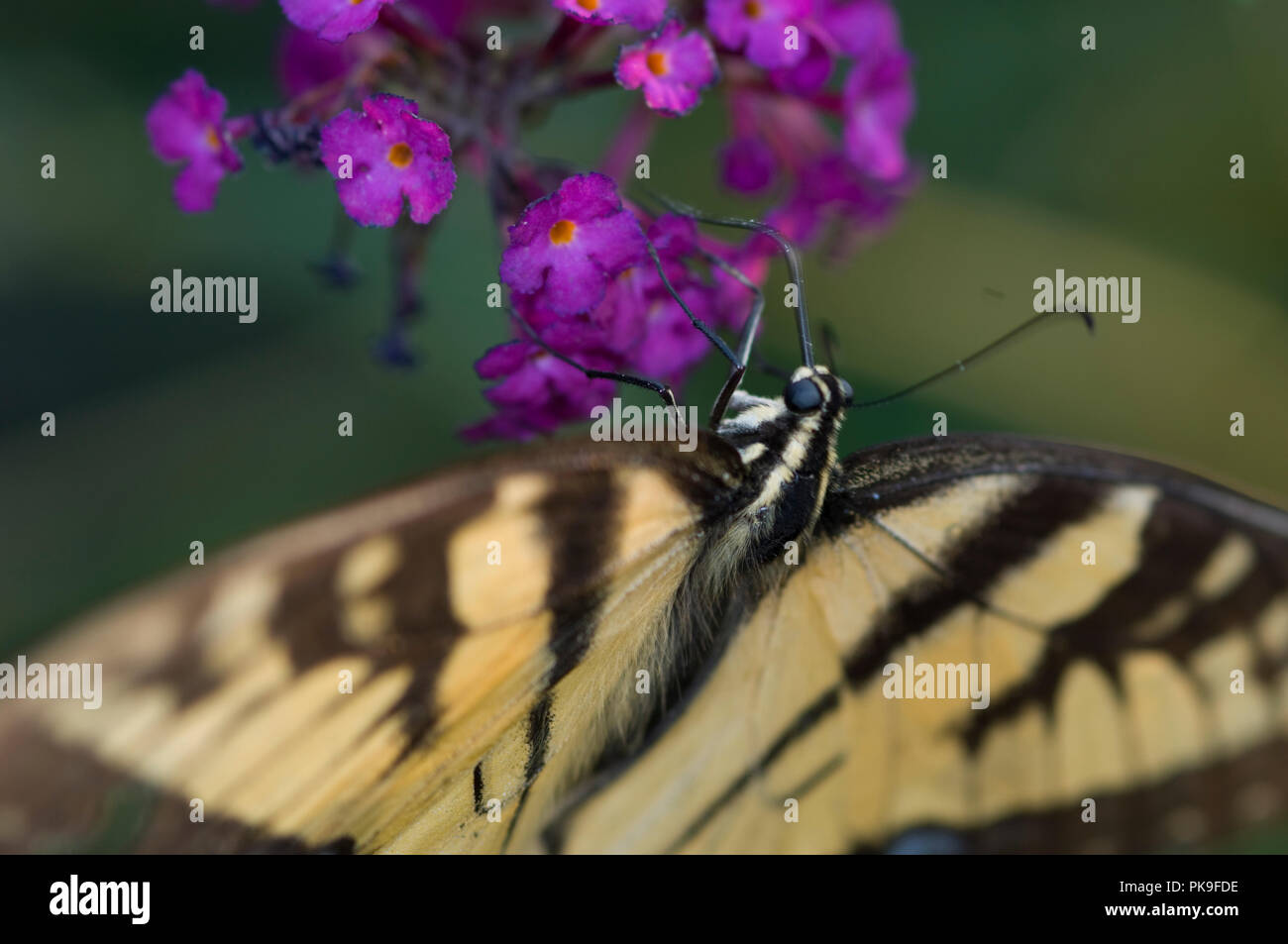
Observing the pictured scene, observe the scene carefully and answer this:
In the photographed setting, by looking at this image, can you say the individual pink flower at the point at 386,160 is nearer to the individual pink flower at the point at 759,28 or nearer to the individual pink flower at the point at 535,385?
the individual pink flower at the point at 535,385

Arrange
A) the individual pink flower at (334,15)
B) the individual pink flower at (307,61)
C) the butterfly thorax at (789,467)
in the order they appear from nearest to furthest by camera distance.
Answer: the individual pink flower at (334,15), the butterfly thorax at (789,467), the individual pink flower at (307,61)

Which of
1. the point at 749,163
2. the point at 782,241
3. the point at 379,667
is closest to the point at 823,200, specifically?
the point at 749,163

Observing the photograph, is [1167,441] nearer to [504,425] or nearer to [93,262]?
[504,425]

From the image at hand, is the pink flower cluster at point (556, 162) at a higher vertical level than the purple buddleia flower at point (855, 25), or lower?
lower

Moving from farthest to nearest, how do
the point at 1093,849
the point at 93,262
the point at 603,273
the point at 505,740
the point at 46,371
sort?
the point at 46,371
the point at 93,262
the point at 1093,849
the point at 603,273
the point at 505,740

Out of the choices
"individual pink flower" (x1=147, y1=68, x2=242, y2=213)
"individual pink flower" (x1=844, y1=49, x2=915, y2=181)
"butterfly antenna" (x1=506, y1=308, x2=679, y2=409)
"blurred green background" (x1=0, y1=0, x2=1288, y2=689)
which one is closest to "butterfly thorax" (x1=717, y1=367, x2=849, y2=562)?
"butterfly antenna" (x1=506, y1=308, x2=679, y2=409)

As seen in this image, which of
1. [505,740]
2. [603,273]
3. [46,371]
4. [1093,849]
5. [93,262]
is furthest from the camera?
[46,371]

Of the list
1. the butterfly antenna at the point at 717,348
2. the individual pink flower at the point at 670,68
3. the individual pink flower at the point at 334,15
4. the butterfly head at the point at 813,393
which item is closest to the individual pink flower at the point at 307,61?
the individual pink flower at the point at 334,15

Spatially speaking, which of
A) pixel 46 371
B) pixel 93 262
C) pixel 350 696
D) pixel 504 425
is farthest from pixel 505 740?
pixel 46 371
